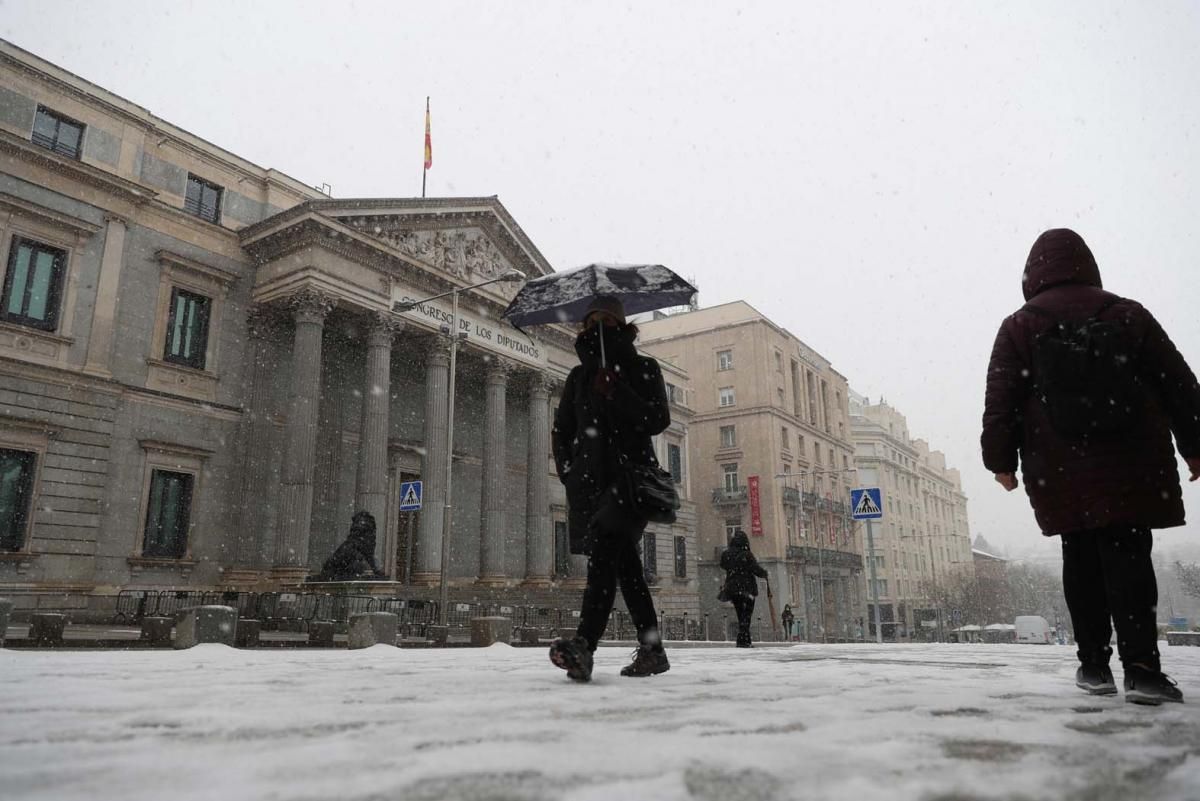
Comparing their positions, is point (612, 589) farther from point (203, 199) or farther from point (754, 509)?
point (754, 509)

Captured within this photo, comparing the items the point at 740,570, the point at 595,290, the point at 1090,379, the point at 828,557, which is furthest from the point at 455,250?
the point at 828,557

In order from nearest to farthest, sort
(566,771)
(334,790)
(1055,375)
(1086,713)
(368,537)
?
(334,790) → (566,771) → (1086,713) → (1055,375) → (368,537)

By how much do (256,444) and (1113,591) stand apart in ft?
73.9

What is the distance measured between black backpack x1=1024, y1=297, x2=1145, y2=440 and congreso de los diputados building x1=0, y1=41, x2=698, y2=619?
19.0 m

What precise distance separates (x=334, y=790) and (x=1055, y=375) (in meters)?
3.42

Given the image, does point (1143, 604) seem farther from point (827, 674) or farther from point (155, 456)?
point (155, 456)

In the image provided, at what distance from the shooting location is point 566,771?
71.3 inches

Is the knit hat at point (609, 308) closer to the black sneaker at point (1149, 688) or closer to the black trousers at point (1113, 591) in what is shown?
the black trousers at point (1113, 591)

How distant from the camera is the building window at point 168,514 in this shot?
2025 centimetres

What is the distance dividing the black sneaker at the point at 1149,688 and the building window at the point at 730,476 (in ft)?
158

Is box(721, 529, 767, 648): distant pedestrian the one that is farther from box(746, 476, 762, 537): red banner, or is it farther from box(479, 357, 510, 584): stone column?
box(746, 476, 762, 537): red banner

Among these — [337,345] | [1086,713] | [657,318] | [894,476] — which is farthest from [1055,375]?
[894,476]

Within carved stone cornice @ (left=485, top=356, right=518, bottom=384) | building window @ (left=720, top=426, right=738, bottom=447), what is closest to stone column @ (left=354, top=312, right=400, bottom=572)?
carved stone cornice @ (left=485, top=356, right=518, bottom=384)

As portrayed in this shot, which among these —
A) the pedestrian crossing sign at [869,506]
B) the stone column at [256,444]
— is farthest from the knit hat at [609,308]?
the stone column at [256,444]
